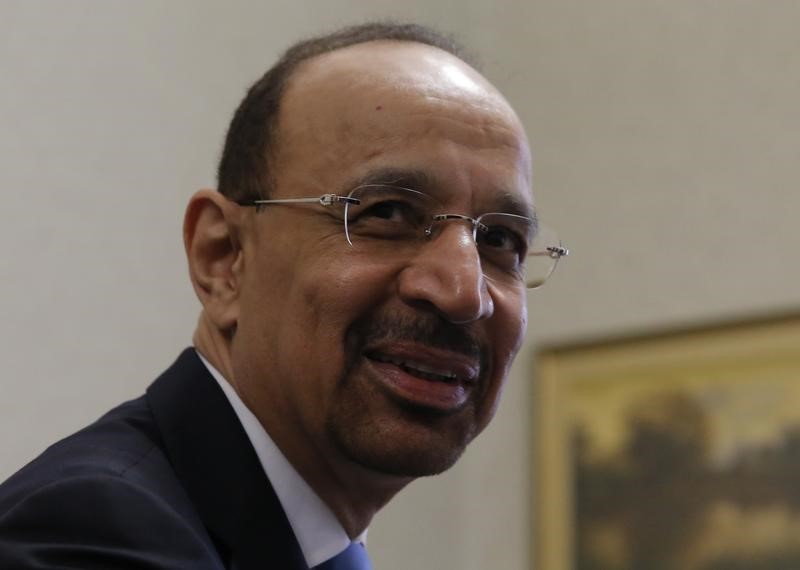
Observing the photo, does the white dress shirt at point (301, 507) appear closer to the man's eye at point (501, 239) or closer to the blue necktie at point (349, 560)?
the blue necktie at point (349, 560)

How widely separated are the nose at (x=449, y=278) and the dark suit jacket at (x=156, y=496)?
35 cm

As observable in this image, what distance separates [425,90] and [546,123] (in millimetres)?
2910

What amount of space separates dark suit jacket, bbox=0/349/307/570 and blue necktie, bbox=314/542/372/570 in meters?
0.15

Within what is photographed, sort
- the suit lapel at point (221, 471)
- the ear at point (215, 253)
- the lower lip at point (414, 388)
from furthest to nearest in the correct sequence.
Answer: the ear at point (215, 253) < the lower lip at point (414, 388) < the suit lapel at point (221, 471)

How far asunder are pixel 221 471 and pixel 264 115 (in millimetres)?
684

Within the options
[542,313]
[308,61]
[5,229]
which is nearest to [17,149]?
[5,229]

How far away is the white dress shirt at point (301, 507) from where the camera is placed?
2104 mm

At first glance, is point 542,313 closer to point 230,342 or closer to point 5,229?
point 5,229

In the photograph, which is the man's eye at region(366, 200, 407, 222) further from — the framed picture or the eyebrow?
the framed picture

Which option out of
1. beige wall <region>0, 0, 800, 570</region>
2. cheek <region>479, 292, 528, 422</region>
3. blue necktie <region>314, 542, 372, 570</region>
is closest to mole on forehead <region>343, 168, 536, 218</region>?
cheek <region>479, 292, 528, 422</region>

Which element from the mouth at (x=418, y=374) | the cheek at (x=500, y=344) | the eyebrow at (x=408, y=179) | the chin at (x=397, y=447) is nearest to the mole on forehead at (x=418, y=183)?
the eyebrow at (x=408, y=179)

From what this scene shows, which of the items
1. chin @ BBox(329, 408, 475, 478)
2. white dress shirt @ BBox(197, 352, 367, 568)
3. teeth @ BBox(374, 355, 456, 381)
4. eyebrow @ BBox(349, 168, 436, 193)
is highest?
eyebrow @ BBox(349, 168, 436, 193)

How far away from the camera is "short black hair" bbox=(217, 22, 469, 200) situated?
230 centimetres

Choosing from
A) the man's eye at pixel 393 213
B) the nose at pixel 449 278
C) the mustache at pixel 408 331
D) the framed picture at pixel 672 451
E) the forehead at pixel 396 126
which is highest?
the forehead at pixel 396 126
